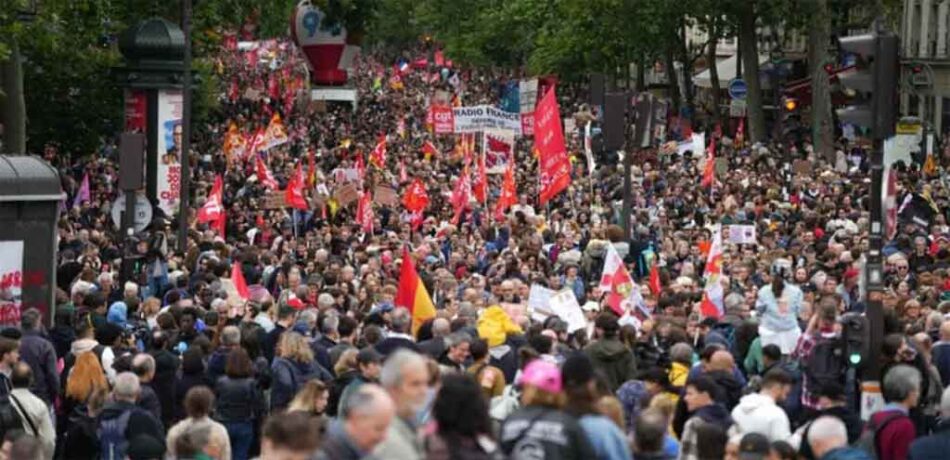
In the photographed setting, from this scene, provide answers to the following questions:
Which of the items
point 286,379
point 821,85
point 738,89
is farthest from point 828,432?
point 738,89

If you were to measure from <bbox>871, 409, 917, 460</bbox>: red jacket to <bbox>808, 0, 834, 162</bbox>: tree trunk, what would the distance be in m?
43.9

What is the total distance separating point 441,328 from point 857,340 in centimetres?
328

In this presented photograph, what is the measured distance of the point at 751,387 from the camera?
15469 millimetres

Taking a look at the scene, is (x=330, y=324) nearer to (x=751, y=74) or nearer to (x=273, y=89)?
(x=751, y=74)

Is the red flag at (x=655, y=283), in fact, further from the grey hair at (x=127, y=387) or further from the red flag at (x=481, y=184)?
the red flag at (x=481, y=184)

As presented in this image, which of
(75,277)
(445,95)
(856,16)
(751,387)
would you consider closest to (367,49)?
(445,95)

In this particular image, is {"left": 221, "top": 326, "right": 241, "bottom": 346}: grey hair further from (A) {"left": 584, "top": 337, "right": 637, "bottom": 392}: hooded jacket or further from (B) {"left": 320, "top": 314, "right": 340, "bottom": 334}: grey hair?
(A) {"left": 584, "top": 337, "right": 637, "bottom": 392}: hooded jacket

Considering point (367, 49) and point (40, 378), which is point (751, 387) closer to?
point (40, 378)

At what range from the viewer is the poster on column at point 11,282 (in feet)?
67.2

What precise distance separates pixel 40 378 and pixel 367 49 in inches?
5944

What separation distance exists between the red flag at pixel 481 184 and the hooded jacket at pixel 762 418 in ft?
77.0

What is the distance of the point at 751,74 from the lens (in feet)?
202

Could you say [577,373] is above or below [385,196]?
above

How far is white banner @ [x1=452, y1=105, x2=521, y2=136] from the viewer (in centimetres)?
3975
